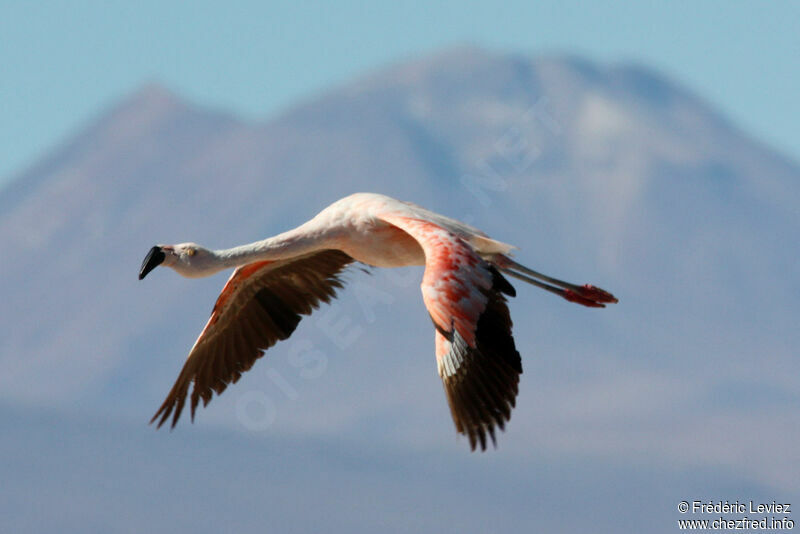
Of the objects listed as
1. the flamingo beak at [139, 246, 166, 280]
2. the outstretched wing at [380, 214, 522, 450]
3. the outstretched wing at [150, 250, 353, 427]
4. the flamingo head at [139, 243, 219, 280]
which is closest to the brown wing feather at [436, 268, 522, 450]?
the outstretched wing at [380, 214, 522, 450]

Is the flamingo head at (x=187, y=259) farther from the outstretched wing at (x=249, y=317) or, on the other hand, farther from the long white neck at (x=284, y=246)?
the outstretched wing at (x=249, y=317)

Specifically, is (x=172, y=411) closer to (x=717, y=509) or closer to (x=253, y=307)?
(x=253, y=307)

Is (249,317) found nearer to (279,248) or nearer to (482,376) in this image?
(279,248)

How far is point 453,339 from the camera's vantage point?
1482cm

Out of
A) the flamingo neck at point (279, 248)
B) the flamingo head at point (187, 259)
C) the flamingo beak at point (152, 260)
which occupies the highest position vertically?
the flamingo neck at point (279, 248)

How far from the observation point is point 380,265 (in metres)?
17.7

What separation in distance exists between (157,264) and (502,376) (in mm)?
4218

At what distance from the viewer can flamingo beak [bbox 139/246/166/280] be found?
Answer: 656 inches

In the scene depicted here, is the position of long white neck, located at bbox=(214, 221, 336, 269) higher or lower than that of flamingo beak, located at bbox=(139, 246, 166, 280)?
higher

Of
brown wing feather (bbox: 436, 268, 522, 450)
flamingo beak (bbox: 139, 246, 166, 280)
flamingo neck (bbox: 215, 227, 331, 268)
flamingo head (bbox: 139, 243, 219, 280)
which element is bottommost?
brown wing feather (bbox: 436, 268, 522, 450)

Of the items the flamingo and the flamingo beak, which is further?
the flamingo beak

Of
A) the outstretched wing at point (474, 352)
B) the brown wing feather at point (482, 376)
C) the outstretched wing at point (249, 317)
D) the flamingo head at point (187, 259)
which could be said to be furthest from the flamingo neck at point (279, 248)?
the brown wing feather at point (482, 376)

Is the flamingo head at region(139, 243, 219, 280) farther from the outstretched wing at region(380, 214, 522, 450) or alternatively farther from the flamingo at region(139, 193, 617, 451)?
the outstretched wing at region(380, 214, 522, 450)

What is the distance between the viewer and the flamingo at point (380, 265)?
15008mm
